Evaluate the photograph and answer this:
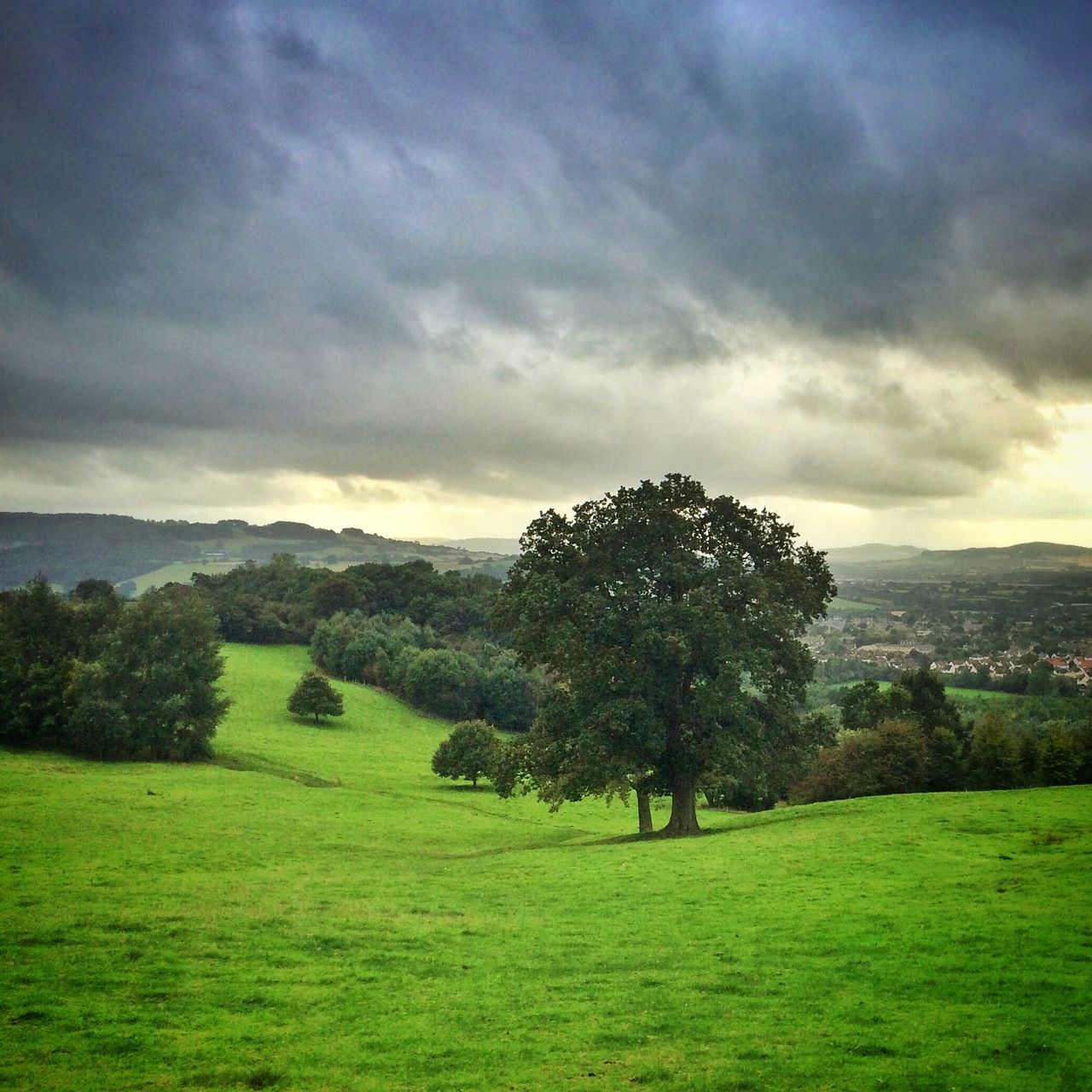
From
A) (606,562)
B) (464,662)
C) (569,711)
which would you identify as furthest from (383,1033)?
(464,662)

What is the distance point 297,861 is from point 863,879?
22.6 m

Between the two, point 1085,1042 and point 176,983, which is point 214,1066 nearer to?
point 176,983

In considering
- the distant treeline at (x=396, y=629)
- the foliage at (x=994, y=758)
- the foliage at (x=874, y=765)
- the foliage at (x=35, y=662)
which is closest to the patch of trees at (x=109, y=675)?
the foliage at (x=35, y=662)

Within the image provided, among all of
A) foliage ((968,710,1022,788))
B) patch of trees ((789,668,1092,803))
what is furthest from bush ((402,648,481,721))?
foliage ((968,710,1022,788))

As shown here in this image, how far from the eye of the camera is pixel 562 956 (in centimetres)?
1914

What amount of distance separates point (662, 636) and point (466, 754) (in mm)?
40268

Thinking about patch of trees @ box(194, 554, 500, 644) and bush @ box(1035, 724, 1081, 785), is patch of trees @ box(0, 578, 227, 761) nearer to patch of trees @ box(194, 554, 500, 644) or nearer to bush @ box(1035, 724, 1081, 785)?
bush @ box(1035, 724, 1081, 785)

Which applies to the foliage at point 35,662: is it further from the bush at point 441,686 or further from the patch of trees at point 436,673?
the patch of trees at point 436,673

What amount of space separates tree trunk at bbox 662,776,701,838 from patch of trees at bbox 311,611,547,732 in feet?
241

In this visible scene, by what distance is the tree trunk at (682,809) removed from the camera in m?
38.8

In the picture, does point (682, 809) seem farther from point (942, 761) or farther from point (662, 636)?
point (942, 761)

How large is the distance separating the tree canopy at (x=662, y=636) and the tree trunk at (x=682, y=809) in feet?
0.29

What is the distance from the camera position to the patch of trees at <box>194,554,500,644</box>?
143 metres

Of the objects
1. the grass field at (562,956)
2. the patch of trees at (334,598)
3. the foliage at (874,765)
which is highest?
the patch of trees at (334,598)
